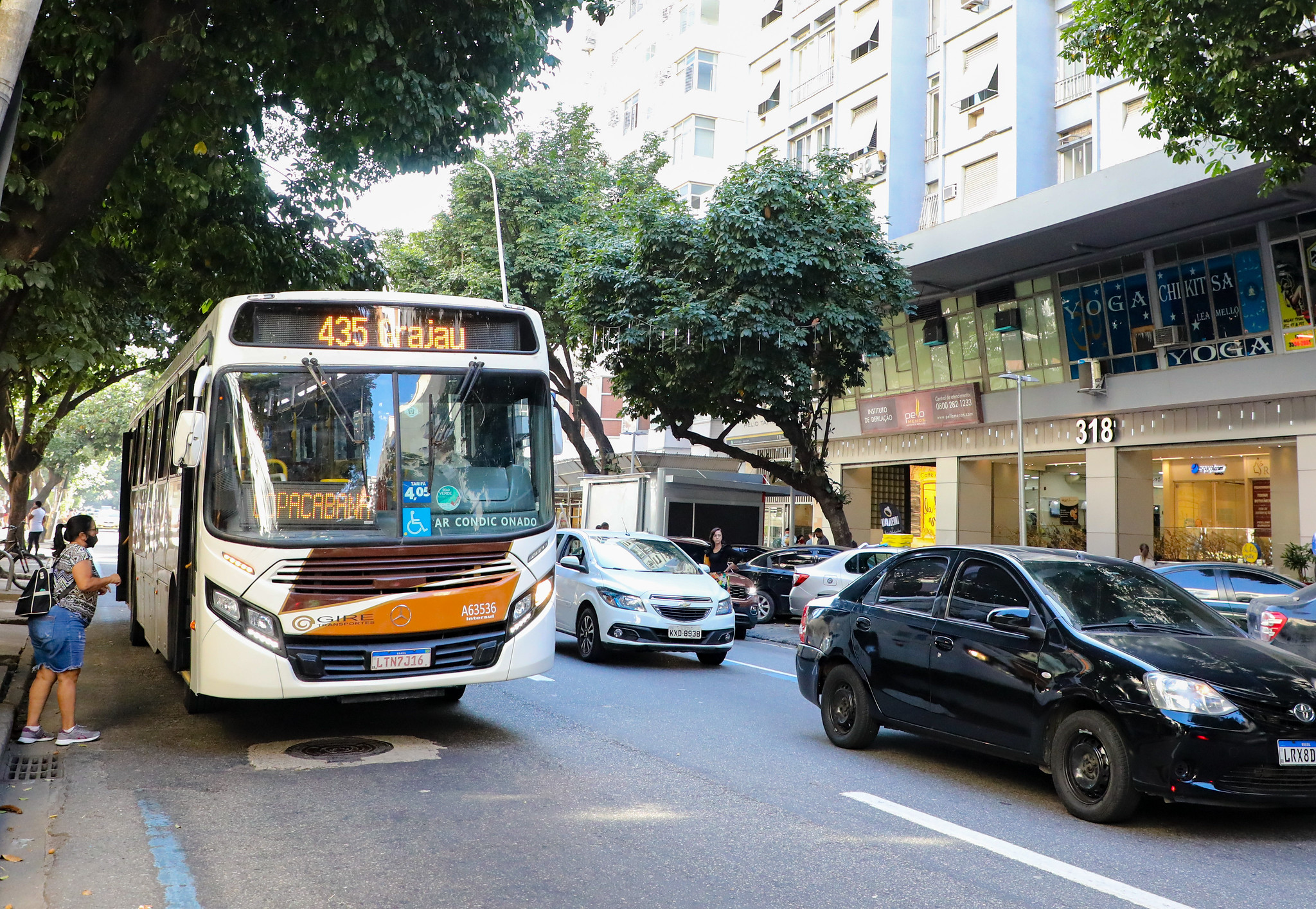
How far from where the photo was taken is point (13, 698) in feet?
31.9

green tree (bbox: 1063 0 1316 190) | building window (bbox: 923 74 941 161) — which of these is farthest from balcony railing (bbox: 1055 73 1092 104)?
green tree (bbox: 1063 0 1316 190)

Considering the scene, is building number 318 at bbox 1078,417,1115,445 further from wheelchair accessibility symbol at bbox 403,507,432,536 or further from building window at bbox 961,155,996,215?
wheelchair accessibility symbol at bbox 403,507,432,536

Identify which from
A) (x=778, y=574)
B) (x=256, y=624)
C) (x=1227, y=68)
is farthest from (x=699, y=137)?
(x=256, y=624)

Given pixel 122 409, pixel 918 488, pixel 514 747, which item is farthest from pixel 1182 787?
pixel 122 409

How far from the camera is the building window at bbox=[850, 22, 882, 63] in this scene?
32.9 metres

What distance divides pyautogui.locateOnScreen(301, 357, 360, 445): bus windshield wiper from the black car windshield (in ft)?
14.9

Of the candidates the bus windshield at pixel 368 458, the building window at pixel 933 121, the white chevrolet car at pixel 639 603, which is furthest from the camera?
the building window at pixel 933 121

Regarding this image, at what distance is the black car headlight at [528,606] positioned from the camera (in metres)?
8.14

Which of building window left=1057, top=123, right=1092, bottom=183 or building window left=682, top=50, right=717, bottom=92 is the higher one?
building window left=682, top=50, right=717, bottom=92

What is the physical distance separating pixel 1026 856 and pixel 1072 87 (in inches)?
1026

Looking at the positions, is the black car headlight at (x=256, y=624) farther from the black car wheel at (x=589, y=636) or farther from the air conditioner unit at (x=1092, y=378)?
the air conditioner unit at (x=1092, y=378)

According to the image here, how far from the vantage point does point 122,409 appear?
176 ft

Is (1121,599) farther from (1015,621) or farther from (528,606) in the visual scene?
(528,606)

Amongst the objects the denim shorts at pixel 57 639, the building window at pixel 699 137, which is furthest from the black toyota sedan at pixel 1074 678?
the building window at pixel 699 137
